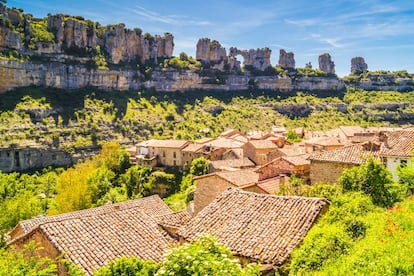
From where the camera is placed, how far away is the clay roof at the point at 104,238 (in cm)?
1231

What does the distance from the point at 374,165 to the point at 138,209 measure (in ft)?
35.0

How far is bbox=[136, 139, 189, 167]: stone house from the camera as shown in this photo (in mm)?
60969

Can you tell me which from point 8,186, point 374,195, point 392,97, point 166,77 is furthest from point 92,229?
point 392,97

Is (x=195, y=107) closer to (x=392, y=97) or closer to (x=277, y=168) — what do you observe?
(x=392, y=97)

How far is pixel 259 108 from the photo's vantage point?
4471 inches

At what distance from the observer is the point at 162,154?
6294 cm

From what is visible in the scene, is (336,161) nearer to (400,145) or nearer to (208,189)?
(400,145)

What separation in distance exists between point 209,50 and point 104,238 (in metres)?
126

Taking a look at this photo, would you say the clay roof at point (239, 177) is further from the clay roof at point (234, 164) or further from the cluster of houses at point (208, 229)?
the clay roof at point (234, 164)

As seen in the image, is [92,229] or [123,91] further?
[123,91]

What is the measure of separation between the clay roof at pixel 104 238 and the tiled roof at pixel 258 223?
187 cm

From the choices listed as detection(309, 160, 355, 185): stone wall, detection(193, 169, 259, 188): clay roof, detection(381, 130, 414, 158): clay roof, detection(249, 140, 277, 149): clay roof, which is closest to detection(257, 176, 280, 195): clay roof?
detection(193, 169, 259, 188): clay roof

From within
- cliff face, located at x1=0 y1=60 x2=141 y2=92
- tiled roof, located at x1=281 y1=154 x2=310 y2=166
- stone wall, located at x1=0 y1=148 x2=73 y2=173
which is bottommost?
stone wall, located at x1=0 y1=148 x2=73 y2=173

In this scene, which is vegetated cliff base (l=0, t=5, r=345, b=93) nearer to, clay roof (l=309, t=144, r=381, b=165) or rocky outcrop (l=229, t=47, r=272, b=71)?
rocky outcrop (l=229, t=47, r=272, b=71)
